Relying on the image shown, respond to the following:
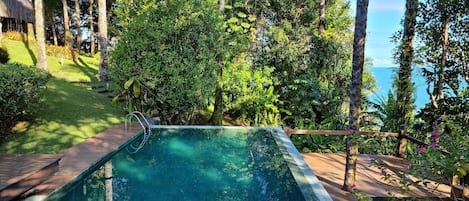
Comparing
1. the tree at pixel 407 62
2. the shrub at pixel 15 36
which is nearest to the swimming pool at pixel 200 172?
the tree at pixel 407 62

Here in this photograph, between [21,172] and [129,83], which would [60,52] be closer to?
[129,83]

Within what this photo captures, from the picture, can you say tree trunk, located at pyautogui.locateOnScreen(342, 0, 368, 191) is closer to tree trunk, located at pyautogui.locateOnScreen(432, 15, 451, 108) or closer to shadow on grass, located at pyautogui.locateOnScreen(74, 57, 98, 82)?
tree trunk, located at pyautogui.locateOnScreen(432, 15, 451, 108)

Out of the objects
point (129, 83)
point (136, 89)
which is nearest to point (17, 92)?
point (129, 83)

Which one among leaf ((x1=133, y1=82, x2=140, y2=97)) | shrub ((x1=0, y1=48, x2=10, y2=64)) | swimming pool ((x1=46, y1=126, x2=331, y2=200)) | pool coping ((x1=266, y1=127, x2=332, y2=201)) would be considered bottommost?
swimming pool ((x1=46, y1=126, x2=331, y2=200))

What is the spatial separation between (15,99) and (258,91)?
7.44 metres

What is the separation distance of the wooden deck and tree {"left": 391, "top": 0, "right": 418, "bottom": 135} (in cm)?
136

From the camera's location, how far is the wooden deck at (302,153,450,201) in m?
4.81

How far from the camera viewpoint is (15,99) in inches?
256

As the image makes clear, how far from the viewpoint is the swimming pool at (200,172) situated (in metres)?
4.73

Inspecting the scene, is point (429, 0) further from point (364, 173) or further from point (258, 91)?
point (258, 91)

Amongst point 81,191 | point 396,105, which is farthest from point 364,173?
point 81,191

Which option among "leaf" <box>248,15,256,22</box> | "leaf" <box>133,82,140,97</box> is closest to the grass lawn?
"leaf" <box>133,82,140,97</box>

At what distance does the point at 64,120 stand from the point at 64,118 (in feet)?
0.63

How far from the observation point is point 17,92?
644cm
